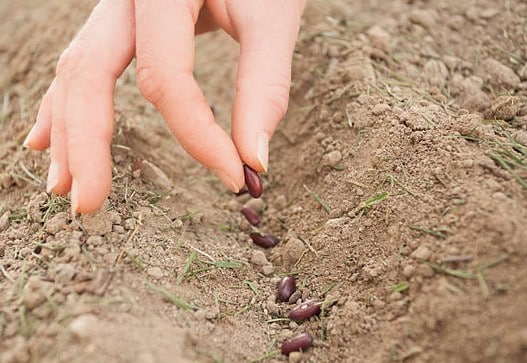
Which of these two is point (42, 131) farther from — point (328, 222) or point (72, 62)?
point (328, 222)

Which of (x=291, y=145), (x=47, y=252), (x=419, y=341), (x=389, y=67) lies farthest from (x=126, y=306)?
(x=389, y=67)

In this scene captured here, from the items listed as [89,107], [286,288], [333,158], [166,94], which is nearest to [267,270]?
[286,288]

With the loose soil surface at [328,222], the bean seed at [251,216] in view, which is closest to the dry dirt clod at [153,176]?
the loose soil surface at [328,222]

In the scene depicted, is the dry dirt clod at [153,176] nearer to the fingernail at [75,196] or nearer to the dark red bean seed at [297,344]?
the fingernail at [75,196]

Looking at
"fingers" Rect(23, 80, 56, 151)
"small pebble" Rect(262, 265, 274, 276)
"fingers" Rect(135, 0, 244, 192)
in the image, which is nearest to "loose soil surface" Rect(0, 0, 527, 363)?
"small pebble" Rect(262, 265, 274, 276)

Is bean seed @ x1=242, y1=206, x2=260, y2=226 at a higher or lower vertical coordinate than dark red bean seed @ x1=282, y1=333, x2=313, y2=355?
lower

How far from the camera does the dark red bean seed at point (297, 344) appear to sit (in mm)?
2143

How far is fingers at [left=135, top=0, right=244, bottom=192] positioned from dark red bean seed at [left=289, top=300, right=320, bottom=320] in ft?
1.64

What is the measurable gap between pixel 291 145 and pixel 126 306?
54.8 inches

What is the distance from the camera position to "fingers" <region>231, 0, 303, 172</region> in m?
2.35

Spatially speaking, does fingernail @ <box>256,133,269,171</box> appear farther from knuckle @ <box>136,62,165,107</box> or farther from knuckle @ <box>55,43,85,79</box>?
knuckle @ <box>55,43,85,79</box>

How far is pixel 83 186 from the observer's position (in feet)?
7.25

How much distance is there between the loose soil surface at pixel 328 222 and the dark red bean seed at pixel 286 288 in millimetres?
40

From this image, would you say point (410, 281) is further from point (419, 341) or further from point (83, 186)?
point (83, 186)
